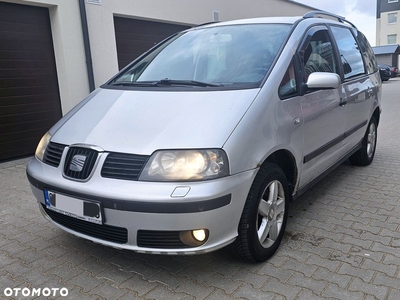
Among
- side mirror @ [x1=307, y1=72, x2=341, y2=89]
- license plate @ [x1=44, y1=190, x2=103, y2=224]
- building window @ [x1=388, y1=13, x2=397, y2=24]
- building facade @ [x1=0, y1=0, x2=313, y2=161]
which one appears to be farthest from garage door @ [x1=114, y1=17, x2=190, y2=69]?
building window @ [x1=388, y1=13, x2=397, y2=24]

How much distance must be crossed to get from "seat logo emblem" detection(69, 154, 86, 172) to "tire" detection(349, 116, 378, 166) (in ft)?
12.3

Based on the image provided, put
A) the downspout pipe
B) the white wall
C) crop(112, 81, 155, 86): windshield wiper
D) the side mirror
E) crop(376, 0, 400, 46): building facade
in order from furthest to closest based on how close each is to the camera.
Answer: crop(376, 0, 400, 46): building facade → the downspout pipe → the white wall → crop(112, 81, 155, 86): windshield wiper → the side mirror

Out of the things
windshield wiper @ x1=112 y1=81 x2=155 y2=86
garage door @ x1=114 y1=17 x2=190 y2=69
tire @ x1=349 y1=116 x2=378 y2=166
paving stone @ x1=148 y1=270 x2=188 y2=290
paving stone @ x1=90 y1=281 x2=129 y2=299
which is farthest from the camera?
garage door @ x1=114 y1=17 x2=190 y2=69

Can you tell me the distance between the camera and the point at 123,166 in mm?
2322

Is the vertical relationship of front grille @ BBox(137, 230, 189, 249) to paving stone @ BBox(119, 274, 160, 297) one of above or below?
above

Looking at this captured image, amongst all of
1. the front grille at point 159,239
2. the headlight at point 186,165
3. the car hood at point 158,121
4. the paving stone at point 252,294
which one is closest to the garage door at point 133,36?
the car hood at point 158,121

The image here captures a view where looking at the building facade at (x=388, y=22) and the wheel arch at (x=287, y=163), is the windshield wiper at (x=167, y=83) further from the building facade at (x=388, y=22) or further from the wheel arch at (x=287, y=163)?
the building facade at (x=388, y=22)

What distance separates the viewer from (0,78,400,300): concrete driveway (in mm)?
2422

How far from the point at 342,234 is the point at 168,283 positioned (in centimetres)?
154

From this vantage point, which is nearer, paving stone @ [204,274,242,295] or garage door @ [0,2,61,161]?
paving stone @ [204,274,242,295]

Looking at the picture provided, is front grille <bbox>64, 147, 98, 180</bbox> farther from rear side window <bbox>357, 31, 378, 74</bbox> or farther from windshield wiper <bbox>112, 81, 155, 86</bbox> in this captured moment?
rear side window <bbox>357, 31, 378, 74</bbox>

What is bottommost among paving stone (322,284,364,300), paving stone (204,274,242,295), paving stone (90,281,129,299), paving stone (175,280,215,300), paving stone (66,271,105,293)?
paving stone (322,284,364,300)

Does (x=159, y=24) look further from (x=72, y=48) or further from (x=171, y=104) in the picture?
(x=171, y=104)

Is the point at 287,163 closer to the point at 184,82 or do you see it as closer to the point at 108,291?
the point at 184,82
